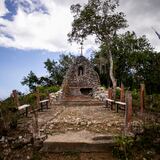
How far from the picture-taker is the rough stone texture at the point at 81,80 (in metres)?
29.3

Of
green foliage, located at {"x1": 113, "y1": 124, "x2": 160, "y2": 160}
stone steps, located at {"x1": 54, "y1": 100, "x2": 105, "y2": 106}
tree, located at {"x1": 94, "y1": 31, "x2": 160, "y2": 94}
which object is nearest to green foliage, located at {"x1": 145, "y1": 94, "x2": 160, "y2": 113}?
green foliage, located at {"x1": 113, "y1": 124, "x2": 160, "y2": 160}

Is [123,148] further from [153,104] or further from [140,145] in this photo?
[153,104]

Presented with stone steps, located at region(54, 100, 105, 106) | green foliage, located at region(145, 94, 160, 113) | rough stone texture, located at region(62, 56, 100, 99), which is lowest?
stone steps, located at region(54, 100, 105, 106)

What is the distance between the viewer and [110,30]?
33.5m

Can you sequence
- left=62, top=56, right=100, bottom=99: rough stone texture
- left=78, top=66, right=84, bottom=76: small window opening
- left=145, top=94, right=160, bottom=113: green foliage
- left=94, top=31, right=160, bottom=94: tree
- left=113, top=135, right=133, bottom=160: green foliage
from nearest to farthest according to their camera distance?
1. left=113, top=135, right=133, bottom=160: green foliage
2. left=145, top=94, right=160, bottom=113: green foliage
3. left=62, top=56, right=100, bottom=99: rough stone texture
4. left=78, top=66, right=84, bottom=76: small window opening
5. left=94, top=31, right=160, bottom=94: tree

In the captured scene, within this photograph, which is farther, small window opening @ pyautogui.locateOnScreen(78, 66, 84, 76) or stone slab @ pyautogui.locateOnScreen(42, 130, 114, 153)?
small window opening @ pyautogui.locateOnScreen(78, 66, 84, 76)

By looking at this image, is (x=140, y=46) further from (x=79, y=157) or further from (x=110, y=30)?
(x=79, y=157)

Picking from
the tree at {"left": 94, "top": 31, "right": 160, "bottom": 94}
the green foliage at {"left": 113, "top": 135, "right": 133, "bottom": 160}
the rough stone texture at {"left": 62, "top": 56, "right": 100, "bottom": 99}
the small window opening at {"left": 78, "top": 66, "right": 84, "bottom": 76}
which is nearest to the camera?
the green foliage at {"left": 113, "top": 135, "right": 133, "bottom": 160}

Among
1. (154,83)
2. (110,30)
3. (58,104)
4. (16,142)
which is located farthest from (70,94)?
(16,142)

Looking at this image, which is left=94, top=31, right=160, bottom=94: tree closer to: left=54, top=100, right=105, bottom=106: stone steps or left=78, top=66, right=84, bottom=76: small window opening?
left=78, top=66, right=84, bottom=76: small window opening

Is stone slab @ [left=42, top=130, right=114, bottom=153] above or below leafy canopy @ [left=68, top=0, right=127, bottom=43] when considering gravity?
below

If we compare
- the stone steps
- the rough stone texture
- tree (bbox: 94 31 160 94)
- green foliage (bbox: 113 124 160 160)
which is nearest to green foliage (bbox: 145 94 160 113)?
green foliage (bbox: 113 124 160 160)

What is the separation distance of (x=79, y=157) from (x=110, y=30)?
87.1 feet

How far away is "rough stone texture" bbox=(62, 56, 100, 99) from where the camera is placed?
96.2 ft
